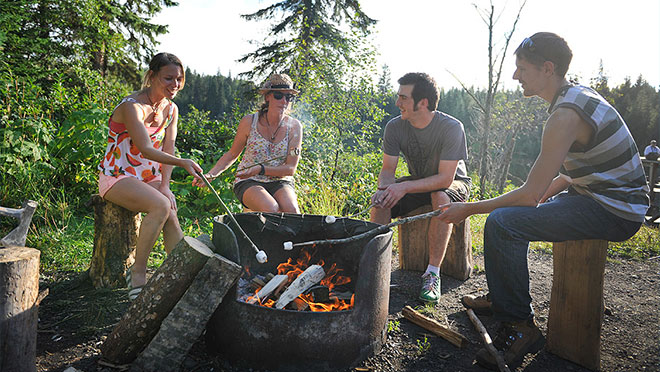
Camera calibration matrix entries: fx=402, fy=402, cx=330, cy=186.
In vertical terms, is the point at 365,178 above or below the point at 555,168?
below

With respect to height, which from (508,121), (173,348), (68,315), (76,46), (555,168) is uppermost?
(76,46)

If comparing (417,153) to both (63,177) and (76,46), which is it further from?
(76,46)

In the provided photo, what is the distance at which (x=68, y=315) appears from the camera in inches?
106

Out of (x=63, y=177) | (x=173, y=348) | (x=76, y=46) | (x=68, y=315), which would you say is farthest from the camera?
(x=76, y=46)

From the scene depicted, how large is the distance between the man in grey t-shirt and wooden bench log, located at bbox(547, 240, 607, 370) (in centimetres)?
97

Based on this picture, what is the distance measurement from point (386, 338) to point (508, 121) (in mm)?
12057

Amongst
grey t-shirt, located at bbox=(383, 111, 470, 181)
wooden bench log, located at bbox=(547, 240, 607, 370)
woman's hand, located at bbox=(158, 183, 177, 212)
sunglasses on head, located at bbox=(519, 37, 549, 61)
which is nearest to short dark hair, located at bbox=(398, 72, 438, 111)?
grey t-shirt, located at bbox=(383, 111, 470, 181)

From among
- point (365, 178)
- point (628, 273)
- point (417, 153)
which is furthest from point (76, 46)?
point (628, 273)

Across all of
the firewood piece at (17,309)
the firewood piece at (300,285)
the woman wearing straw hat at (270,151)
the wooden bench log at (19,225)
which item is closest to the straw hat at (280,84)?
the woman wearing straw hat at (270,151)

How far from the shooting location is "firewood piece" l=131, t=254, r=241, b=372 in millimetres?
1997

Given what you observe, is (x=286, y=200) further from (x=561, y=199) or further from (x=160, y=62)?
(x=561, y=199)

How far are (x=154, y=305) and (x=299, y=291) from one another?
764 mm

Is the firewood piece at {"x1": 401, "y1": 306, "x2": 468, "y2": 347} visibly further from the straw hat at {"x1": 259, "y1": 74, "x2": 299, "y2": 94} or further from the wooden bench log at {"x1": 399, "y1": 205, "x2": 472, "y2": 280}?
the straw hat at {"x1": 259, "y1": 74, "x2": 299, "y2": 94}

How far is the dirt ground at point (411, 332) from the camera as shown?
2.26 metres
